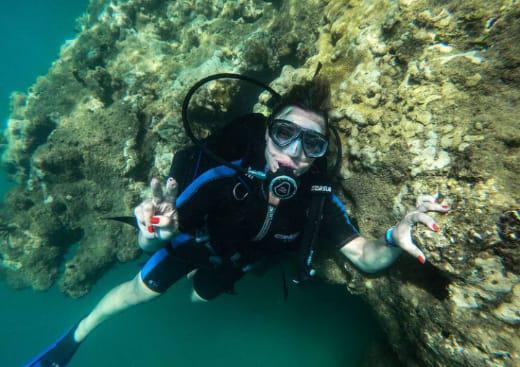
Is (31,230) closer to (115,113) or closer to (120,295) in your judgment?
(115,113)

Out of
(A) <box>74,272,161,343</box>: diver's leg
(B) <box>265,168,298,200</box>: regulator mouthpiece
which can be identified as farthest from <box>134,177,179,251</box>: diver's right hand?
(A) <box>74,272,161,343</box>: diver's leg

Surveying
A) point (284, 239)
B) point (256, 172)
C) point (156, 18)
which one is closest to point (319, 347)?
point (284, 239)

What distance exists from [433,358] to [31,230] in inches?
325

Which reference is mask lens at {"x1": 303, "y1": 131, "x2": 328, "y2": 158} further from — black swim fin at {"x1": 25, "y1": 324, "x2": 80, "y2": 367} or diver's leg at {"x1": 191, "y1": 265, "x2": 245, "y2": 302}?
black swim fin at {"x1": 25, "y1": 324, "x2": 80, "y2": 367}

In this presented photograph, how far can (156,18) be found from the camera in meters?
7.88

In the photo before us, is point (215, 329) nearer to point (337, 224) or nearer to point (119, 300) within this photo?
point (119, 300)

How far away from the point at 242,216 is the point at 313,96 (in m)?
1.36

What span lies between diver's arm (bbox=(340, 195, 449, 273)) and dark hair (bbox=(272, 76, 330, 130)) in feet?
3.53

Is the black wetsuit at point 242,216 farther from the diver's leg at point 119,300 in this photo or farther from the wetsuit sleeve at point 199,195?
the diver's leg at point 119,300

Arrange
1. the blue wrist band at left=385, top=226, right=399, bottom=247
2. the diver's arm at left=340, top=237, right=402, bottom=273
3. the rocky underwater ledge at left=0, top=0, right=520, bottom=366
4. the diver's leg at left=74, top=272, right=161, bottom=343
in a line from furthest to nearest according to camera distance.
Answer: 1. the diver's leg at left=74, top=272, right=161, bottom=343
2. the diver's arm at left=340, top=237, right=402, bottom=273
3. the blue wrist band at left=385, top=226, right=399, bottom=247
4. the rocky underwater ledge at left=0, top=0, right=520, bottom=366

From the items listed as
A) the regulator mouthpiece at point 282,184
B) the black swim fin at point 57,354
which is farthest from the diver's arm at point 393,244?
the black swim fin at point 57,354

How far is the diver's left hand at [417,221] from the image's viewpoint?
2.04 m

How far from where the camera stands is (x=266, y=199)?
286cm

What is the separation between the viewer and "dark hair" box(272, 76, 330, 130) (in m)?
2.72
